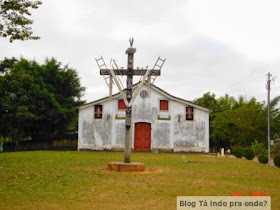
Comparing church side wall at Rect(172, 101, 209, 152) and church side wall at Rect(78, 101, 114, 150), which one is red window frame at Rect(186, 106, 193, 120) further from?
church side wall at Rect(78, 101, 114, 150)

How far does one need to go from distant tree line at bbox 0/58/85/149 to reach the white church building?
14.3ft

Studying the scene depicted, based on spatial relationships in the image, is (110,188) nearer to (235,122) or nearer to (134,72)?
(134,72)

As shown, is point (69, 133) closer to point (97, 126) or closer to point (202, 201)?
point (97, 126)

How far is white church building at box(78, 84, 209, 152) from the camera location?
1201 inches

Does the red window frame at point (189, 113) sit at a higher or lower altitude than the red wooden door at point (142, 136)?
higher

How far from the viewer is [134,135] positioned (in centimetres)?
3066

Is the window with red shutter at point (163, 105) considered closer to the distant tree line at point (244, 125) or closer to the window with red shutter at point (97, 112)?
the window with red shutter at point (97, 112)

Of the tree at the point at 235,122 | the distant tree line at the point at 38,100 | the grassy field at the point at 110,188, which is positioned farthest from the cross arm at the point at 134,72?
the tree at the point at 235,122

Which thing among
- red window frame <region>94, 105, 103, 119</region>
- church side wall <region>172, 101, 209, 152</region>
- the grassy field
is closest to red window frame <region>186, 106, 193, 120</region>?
church side wall <region>172, 101, 209, 152</region>

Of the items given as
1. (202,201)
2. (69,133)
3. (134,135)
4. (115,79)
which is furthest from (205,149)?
(202,201)

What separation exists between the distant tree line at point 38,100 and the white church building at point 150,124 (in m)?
4.35

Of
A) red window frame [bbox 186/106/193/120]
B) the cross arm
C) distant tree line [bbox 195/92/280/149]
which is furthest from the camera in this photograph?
distant tree line [bbox 195/92/280/149]

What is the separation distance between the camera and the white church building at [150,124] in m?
30.5

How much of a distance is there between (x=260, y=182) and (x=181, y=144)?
731 inches
